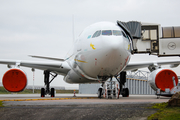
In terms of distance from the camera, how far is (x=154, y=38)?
601 inches

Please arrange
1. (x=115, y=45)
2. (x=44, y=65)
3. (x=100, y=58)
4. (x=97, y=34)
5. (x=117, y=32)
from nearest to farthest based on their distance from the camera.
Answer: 1. (x=115, y=45)
2. (x=100, y=58)
3. (x=117, y=32)
4. (x=97, y=34)
5. (x=44, y=65)

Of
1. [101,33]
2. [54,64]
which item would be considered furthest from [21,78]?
[101,33]

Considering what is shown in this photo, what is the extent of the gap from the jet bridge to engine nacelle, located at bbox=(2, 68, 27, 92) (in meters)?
6.54

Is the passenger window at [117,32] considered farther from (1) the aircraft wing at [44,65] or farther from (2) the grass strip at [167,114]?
(1) the aircraft wing at [44,65]

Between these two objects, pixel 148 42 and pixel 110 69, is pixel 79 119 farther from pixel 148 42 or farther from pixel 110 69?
pixel 148 42

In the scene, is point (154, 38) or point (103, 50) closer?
point (103, 50)

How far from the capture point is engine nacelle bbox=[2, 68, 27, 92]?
45.9ft

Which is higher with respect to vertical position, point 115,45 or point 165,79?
→ point 115,45

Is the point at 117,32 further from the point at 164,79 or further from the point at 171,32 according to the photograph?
the point at 171,32

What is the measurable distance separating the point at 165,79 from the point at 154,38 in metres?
2.65

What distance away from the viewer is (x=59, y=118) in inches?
239

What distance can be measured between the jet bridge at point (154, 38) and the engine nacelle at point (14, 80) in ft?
21.5

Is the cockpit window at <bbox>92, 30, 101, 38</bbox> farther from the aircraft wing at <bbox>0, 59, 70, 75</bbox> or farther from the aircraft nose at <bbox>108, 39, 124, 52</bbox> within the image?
the aircraft wing at <bbox>0, 59, 70, 75</bbox>

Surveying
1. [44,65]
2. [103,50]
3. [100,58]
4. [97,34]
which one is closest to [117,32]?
[97,34]
